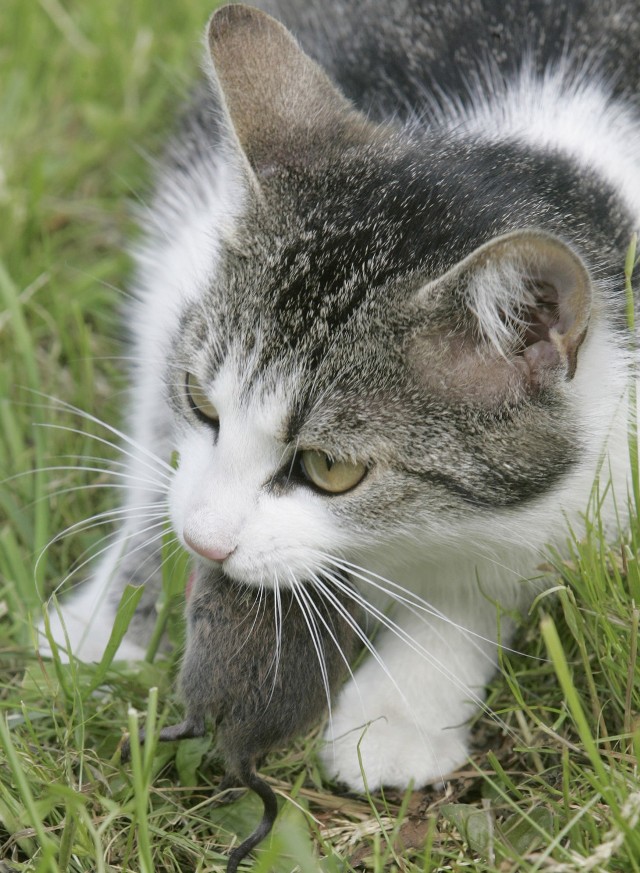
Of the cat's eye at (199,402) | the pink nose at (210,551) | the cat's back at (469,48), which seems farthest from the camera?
the cat's back at (469,48)

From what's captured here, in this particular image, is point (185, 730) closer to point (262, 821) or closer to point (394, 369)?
point (262, 821)

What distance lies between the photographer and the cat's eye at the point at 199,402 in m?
1.96

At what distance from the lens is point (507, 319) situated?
1.68 m

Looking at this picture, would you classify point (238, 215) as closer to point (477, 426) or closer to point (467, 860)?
point (477, 426)

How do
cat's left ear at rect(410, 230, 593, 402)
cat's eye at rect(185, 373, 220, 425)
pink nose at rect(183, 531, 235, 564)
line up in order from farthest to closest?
cat's eye at rect(185, 373, 220, 425), pink nose at rect(183, 531, 235, 564), cat's left ear at rect(410, 230, 593, 402)

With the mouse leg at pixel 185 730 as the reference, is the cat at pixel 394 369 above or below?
above

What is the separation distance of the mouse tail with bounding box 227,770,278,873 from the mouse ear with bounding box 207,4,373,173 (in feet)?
3.61

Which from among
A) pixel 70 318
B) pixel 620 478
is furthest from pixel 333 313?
pixel 70 318

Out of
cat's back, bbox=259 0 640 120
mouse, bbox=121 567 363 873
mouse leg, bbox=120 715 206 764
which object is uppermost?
cat's back, bbox=259 0 640 120

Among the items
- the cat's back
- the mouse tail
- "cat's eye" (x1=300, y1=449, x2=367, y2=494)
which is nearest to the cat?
"cat's eye" (x1=300, y1=449, x2=367, y2=494)

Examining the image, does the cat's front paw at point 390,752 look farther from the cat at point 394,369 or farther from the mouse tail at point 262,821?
the mouse tail at point 262,821

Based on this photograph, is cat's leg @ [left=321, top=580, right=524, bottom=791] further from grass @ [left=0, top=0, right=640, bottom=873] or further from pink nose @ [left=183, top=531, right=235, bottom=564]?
pink nose @ [left=183, top=531, right=235, bottom=564]

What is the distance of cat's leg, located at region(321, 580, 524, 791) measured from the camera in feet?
6.69

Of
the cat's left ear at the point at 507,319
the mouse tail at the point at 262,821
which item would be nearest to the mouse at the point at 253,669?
the mouse tail at the point at 262,821
